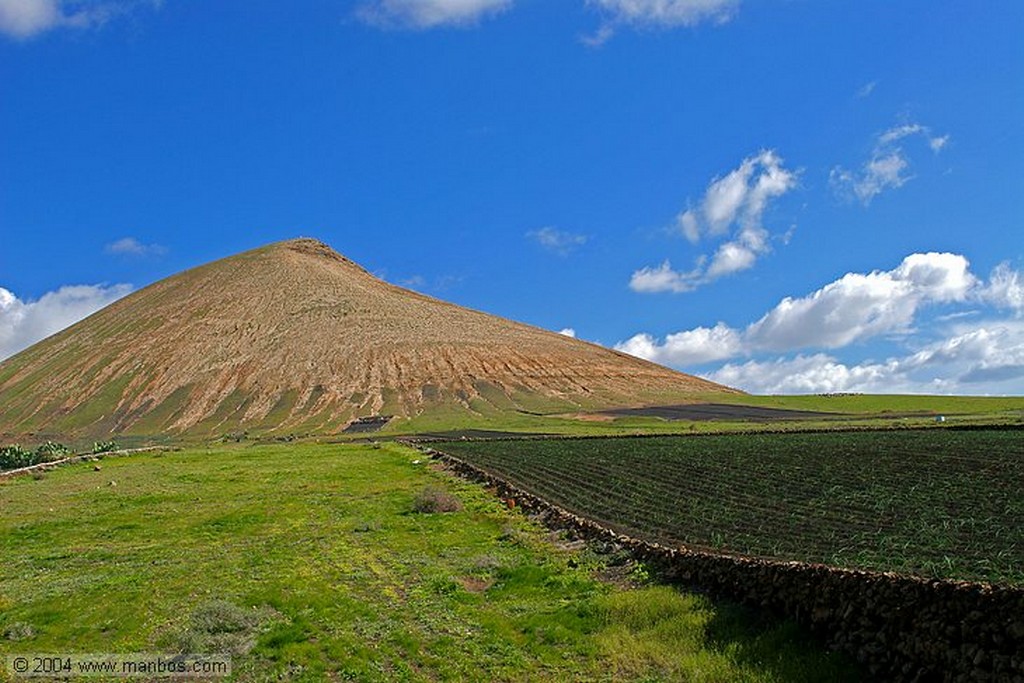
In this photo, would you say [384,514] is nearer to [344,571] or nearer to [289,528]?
[289,528]

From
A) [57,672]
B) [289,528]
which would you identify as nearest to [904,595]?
[57,672]

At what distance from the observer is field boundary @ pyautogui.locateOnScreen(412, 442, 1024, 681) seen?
1134 cm

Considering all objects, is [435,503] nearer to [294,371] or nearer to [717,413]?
[717,413]

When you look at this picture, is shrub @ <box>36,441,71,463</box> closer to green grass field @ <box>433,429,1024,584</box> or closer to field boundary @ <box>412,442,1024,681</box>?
green grass field @ <box>433,429,1024,584</box>

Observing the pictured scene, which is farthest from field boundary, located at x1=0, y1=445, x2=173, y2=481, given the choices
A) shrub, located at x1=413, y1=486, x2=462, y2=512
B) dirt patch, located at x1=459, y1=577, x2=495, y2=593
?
dirt patch, located at x1=459, y1=577, x2=495, y2=593

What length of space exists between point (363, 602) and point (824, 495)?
18724 millimetres

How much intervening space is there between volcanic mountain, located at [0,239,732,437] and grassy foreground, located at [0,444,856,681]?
94900mm

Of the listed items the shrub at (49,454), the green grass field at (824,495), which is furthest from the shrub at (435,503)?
the shrub at (49,454)

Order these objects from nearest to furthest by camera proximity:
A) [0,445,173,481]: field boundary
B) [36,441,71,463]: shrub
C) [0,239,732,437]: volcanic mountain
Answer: [0,445,173,481]: field boundary < [36,441,71,463]: shrub < [0,239,732,437]: volcanic mountain

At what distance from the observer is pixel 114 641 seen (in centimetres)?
1761

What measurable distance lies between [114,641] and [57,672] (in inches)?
77.9

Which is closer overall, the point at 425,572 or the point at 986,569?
the point at 986,569

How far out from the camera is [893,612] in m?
13.2

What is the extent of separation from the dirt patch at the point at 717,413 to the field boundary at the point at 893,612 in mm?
100237
